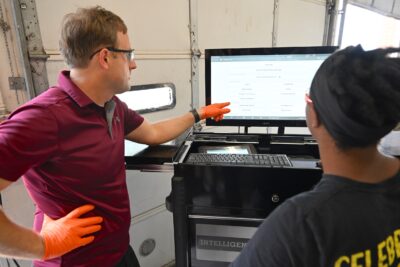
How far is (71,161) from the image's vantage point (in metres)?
0.81

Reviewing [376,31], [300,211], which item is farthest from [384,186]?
[376,31]

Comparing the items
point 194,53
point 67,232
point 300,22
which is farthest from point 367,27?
point 67,232

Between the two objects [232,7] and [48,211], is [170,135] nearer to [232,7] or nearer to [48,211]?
[48,211]

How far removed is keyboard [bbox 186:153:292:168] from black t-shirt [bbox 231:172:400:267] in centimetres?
42

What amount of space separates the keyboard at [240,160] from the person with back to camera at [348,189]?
0.42m

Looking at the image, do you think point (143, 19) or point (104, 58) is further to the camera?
point (143, 19)

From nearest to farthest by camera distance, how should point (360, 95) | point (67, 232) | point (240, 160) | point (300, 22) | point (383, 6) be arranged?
point (360, 95) → point (67, 232) → point (240, 160) → point (300, 22) → point (383, 6)

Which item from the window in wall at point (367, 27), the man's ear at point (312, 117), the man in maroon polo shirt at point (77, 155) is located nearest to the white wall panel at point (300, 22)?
the window in wall at point (367, 27)

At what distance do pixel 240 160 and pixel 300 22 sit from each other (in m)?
2.14

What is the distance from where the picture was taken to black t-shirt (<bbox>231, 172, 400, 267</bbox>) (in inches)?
18.5

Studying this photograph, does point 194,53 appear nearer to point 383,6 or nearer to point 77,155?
point 77,155

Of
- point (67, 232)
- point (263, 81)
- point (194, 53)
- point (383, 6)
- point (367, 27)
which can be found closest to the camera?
point (67, 232)

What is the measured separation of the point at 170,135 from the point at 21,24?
2.50 ft

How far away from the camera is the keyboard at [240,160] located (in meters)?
0.94
